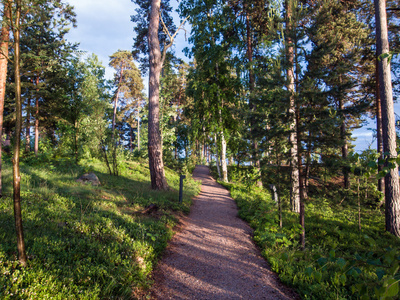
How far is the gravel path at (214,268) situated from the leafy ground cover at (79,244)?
1.28ft

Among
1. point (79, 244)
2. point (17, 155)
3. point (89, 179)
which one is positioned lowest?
point (79, 244)

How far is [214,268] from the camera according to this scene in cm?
453

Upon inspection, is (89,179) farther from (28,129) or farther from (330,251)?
(28,129)

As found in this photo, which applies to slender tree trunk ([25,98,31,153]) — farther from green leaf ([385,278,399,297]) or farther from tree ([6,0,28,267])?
green leaf ([385,278,399,297])

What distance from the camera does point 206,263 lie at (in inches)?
186

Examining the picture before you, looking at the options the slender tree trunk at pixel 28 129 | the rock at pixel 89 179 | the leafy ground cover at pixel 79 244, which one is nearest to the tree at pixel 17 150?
the leafy ground cover at pixel 79 244

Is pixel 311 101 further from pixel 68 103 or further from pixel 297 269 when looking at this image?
pixel 68 103

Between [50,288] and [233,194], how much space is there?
9.89m

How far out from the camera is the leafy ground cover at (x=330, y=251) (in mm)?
1110

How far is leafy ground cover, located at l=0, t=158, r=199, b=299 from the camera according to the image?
290 cm

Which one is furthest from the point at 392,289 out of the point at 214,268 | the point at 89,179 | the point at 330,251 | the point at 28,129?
the point at 28,129

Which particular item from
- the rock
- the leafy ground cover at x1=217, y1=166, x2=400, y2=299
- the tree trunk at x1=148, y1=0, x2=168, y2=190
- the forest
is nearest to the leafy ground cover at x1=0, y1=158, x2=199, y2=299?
the forest

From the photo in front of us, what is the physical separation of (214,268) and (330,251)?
389 cm

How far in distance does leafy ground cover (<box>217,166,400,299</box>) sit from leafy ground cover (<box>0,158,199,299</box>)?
2614 mm
